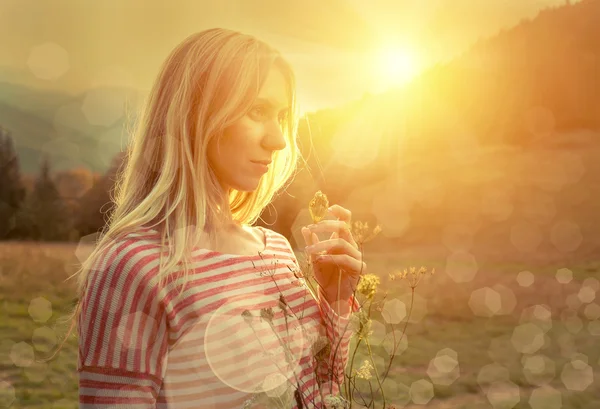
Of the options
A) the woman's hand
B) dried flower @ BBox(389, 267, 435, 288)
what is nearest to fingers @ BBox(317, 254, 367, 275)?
the woman's hand

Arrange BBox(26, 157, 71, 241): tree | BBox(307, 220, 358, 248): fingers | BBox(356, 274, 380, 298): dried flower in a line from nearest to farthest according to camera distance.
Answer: BBox(356, 274, 380, 298): dried flower < BBox(307, 220, 358, 248): fingers < BBox(26, 157, 71, 241): tree

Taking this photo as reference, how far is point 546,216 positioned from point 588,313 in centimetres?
195

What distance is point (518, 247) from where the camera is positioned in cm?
846

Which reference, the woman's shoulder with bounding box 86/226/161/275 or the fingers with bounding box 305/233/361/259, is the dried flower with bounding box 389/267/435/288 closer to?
the fingers with bounding box 305/233/361/259

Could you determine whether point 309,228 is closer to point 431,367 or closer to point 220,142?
point 220,142

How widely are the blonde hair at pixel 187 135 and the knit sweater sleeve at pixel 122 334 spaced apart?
0.17 ft

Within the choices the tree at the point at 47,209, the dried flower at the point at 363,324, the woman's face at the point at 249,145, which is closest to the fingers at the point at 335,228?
the woman's face at the point at 249,145

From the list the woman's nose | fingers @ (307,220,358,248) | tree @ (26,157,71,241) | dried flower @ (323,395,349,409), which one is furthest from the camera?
tree @ (26,157,71,241)

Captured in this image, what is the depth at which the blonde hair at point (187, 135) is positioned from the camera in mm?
1106

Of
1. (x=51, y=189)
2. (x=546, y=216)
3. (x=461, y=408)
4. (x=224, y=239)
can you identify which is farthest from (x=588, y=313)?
(x=224, y=239)

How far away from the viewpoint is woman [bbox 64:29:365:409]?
101 centimetres

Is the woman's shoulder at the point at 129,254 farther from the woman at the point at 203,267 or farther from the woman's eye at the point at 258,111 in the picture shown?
the woman's eye at the point at 258,111

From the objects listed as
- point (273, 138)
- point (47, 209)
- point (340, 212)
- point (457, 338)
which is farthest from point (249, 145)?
point (47, 209)

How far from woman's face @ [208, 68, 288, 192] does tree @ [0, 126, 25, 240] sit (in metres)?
6.19
